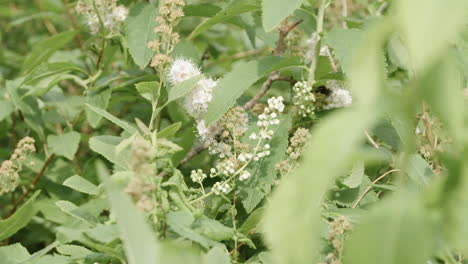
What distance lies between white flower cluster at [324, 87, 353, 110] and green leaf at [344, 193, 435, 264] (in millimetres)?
958

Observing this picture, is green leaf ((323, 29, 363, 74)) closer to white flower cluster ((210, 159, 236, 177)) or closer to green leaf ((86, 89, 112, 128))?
white flower cluster ((210, 159, 236, 177))

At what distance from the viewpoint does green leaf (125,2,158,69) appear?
4.73ft

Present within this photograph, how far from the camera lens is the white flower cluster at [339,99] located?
1395 millimetres

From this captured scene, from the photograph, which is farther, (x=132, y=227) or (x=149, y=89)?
(x=149, y=89)

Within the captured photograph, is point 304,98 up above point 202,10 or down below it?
below

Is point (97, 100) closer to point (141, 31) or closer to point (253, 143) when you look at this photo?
point (141, 31)

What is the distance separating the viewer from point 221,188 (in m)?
1.07

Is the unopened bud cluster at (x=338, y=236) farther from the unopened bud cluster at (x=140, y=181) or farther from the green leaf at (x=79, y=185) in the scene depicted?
→ the green leaf at (x=79, y=185)

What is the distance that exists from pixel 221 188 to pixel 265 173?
0.14 metres

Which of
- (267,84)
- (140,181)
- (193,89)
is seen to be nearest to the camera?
(140,181)

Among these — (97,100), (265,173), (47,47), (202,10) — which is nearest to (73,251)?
(265,173)

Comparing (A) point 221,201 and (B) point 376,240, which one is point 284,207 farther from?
(A) point 221,201

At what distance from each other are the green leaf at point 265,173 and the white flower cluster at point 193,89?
0.16 meters

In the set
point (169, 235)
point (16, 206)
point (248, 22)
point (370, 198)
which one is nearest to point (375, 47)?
point (169, 235)
